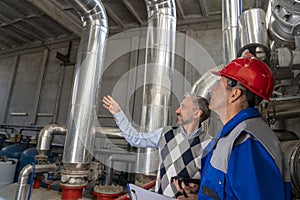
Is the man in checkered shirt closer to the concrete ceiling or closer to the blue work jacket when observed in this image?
the blue work jacket

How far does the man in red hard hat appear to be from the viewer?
1.49 ft

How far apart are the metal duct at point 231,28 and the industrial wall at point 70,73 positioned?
1.43m

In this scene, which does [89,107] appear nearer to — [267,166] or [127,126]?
[127,126]

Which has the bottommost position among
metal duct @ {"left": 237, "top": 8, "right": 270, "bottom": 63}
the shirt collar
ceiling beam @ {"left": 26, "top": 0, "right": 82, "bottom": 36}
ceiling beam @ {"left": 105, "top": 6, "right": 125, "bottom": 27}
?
the shirt collar

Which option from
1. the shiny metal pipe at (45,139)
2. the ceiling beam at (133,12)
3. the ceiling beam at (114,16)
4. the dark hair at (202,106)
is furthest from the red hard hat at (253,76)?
the ceiling beam at (114,16)

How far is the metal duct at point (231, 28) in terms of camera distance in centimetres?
124

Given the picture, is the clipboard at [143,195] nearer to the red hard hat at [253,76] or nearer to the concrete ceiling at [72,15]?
the red hard hat at [253,76]

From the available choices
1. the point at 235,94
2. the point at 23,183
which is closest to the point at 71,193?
the point at 23,183

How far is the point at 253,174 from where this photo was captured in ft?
1.46

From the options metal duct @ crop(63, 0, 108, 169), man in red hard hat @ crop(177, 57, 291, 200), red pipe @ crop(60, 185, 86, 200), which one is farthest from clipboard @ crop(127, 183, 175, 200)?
red pipe @ crop(60, 185, 86, 200)

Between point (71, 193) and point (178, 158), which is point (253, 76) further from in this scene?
point (71, 193)

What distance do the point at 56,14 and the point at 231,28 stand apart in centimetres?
281

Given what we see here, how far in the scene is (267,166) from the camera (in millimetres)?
466

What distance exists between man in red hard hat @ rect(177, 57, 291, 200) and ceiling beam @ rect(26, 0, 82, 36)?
311 centimetres
